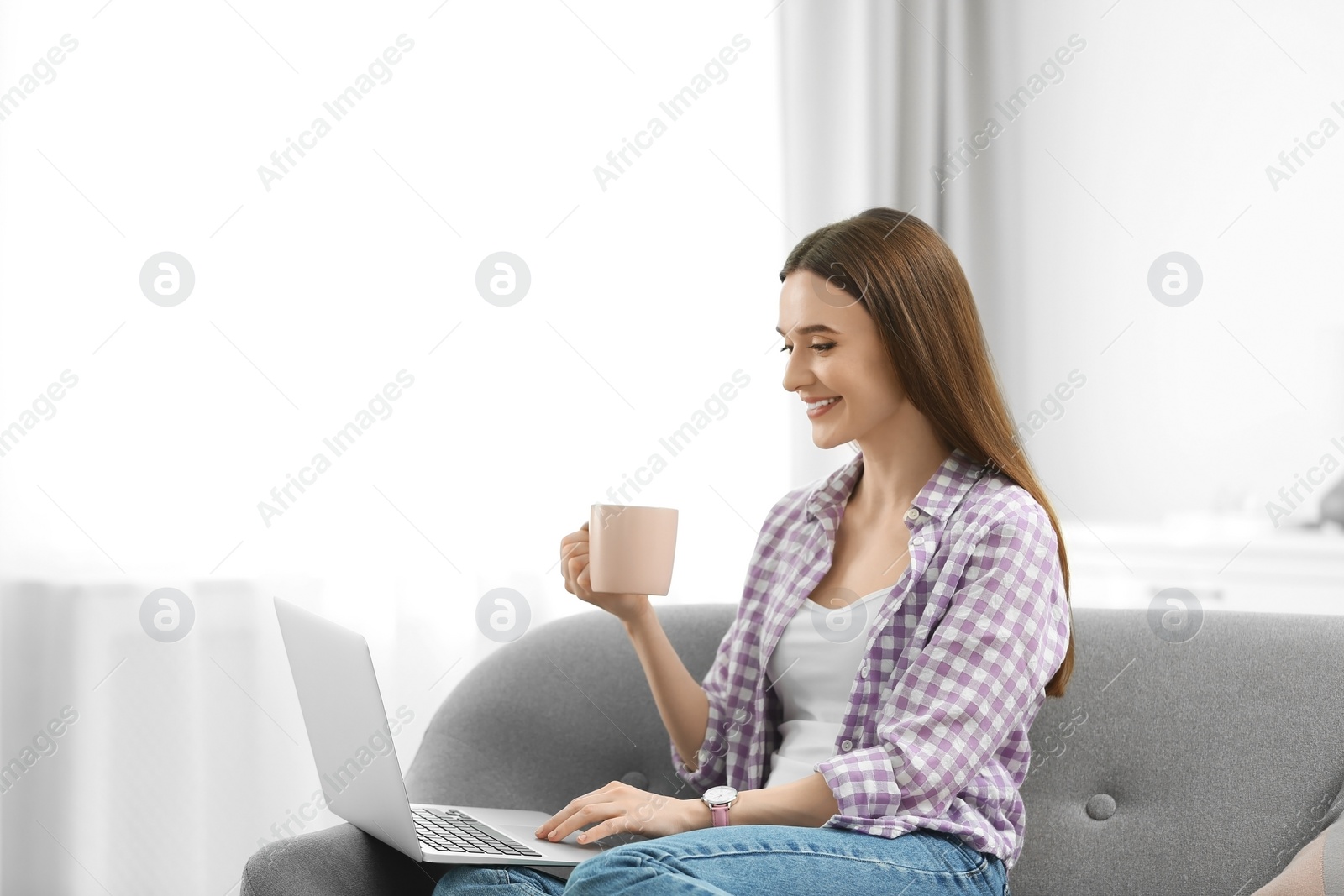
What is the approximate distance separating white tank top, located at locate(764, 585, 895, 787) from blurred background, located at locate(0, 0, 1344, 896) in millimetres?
963

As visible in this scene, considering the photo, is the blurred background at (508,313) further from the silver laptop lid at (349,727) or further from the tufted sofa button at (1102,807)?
the tufted sofa button at (1102,807)

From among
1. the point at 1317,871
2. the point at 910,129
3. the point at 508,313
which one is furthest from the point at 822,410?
the point at 910,129

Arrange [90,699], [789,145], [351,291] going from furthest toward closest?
[789,145] → [351,291] → [90,699]

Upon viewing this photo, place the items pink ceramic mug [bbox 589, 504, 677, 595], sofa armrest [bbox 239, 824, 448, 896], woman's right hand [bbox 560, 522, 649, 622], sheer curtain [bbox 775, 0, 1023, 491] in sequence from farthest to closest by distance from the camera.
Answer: sheer curtain [bbox 775, 0, 1023, 491] < woman's right hand [bbox 560, 522, 649, 622] < pink ceramic mug [bbox 589, 504, 677, 595] < sofa armrest [bbox 239, 824, 448, 896]

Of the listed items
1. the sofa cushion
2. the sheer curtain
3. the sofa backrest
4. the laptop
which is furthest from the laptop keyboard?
the sheer curtain

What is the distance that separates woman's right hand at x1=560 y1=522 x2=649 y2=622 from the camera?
1.47m

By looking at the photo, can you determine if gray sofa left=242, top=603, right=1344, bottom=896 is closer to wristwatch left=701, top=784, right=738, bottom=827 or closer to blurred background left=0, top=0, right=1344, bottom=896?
wristwatch left=701, top=784, right=738, bottom=827

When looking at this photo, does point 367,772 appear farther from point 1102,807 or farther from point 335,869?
point 1102,807

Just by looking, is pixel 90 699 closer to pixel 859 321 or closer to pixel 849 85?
pixel 859 321

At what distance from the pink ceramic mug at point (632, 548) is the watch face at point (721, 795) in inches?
9.4

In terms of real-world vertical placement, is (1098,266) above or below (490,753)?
above

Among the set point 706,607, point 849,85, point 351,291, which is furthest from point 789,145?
point 706,607

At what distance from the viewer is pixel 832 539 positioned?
5.17 feet

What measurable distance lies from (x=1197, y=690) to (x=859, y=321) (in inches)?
26.7
